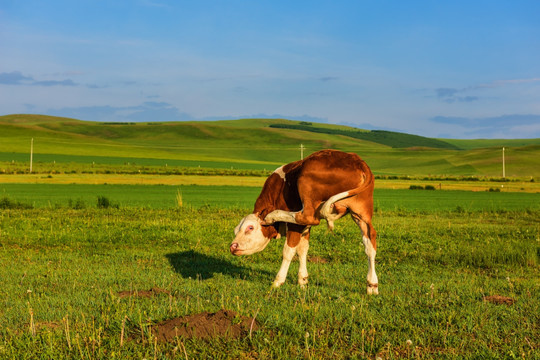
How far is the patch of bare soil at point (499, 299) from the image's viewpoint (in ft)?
27.7

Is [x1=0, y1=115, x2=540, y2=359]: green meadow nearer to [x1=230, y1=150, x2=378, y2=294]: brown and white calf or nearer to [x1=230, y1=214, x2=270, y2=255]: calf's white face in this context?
[x1=230, y1=214, x2=270, y2=255]: calf's white face

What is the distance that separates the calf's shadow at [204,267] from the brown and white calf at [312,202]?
6.37 ft

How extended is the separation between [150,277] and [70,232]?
817cm

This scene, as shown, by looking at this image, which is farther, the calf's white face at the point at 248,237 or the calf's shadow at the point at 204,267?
the calf's shadow at the point at 204,267

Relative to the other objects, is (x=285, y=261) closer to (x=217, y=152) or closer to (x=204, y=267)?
(x=204, y=267)

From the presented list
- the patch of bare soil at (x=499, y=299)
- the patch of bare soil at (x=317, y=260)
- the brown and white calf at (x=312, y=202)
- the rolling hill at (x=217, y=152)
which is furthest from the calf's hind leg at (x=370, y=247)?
the rolling hill at (x=217, y=152)

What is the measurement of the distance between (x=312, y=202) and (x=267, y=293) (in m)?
1.65

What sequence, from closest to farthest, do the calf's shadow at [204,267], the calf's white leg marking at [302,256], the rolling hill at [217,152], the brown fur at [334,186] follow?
the brown fur at [334,186], the calf's white leg marking at [302,256], the calf's shadow at [204,267], the rolling hill at [217,152]

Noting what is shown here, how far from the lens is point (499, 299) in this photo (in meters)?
8.61

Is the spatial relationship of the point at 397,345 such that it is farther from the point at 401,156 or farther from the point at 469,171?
the point at 401,156

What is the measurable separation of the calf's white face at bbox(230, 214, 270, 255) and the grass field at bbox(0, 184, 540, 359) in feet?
2.34

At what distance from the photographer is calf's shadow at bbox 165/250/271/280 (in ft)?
38.0

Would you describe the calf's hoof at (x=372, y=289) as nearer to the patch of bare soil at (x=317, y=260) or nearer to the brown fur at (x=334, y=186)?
the brown fur at (x=334, y=186)

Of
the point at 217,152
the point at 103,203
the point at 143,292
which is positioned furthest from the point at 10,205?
the point at 217,152
